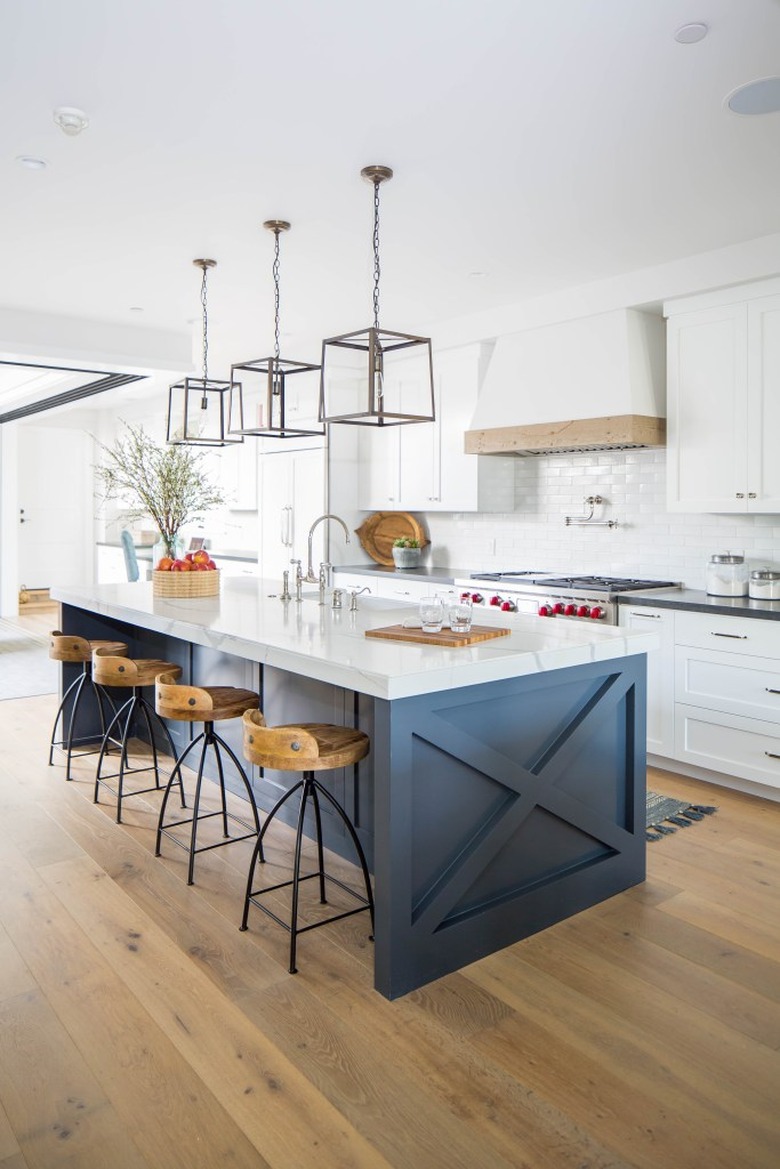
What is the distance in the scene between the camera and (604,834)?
3.02 metres

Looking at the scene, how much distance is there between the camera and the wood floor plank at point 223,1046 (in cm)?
184

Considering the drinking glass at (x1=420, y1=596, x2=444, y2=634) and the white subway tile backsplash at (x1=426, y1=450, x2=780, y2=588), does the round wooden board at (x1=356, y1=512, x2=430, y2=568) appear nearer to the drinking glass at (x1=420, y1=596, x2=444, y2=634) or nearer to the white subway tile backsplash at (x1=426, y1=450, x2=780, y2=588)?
the white subway tile backsplash at (x1=426, y1=450, x2=780, y2=588)

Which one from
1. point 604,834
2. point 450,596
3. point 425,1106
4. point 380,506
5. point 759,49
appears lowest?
point 425,1106

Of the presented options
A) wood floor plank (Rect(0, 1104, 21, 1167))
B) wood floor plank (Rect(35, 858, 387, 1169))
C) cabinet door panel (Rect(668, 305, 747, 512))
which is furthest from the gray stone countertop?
wood floor plank (Rect(0, 1104, 21, 1167))

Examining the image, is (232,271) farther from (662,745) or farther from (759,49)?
(662,745)

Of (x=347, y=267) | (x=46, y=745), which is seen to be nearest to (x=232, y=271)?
(x=347, y=267)

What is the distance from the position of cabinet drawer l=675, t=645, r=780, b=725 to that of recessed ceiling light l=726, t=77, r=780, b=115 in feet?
7.66

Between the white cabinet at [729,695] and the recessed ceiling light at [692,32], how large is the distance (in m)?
2.50

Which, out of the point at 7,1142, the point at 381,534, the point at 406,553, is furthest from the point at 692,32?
the point at 381,534

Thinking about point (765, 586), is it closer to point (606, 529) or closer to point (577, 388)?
point (606, 529)

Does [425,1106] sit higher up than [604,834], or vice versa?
[604,834]

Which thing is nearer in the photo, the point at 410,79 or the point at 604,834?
the point at 410,79

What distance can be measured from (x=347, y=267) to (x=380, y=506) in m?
2.41

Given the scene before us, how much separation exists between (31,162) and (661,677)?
148 inches
